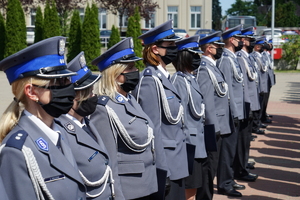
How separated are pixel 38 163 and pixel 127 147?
4.15 feet

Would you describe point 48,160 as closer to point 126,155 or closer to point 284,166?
point 126,155

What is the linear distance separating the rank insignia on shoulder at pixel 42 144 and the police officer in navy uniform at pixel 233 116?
13.6 ft

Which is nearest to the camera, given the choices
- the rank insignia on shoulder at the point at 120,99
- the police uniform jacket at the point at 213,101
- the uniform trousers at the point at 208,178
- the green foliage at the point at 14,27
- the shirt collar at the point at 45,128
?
the shirt collar at the point at 45,128

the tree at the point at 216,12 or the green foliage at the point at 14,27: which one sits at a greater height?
the tree at the point at 216,12

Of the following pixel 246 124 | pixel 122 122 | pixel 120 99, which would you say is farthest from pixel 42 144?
pixel 246 124

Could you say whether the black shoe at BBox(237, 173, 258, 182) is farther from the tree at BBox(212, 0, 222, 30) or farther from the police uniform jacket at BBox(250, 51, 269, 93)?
the tree at BBox(212, 0, 222, 30)

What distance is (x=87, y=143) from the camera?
3117 millimetres

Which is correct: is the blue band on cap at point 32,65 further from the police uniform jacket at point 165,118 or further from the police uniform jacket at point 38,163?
the police uniform jacket at point 165,118

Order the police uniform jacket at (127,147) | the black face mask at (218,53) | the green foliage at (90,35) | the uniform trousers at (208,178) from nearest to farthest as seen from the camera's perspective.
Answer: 1. the police uniform jacket at (127,147)
2. the uniform trousers at (208,178)
3. the black face mask at (218,53)
4. the green foliage at (90,35)

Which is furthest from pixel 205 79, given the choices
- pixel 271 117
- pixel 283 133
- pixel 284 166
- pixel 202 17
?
pixel 202 17

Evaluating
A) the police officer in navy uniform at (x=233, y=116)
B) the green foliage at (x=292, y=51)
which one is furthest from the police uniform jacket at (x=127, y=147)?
the green foliage at (x=292, y=51)

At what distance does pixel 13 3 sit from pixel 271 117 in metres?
16.3

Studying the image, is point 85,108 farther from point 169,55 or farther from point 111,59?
point 169,55

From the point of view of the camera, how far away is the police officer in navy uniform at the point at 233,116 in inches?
261
